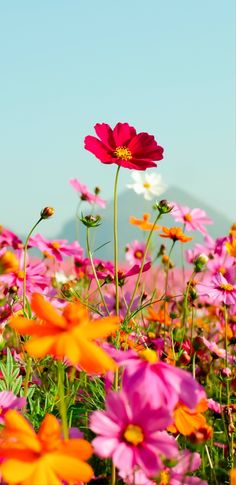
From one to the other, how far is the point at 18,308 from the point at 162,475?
668 millimetres

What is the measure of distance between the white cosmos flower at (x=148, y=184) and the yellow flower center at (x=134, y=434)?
4.89ft

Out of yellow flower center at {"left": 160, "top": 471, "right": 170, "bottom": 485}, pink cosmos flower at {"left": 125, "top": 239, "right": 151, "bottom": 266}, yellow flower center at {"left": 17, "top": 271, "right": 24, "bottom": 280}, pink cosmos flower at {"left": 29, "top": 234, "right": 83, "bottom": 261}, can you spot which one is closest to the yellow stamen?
yellow flower center at {"left": 160, "top": 471, "right": 170, "bottom": 485}

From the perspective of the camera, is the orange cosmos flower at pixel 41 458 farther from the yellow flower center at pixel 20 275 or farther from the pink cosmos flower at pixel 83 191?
the pink cosmos flower at pixel 83 191

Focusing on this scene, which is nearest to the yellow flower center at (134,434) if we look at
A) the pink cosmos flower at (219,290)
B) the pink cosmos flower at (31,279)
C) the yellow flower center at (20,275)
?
the pink cosmos flower at (219,290)

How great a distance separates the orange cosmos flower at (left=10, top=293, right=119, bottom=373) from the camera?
0.49 metres

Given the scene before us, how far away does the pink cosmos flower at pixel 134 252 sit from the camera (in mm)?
2342

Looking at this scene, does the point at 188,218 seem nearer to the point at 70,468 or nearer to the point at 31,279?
the point at 31,279

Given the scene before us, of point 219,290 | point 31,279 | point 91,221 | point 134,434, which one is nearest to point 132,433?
point 134,434

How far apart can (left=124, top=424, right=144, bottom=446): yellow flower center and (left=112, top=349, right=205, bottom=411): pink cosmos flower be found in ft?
0.11

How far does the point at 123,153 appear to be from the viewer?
101 cm

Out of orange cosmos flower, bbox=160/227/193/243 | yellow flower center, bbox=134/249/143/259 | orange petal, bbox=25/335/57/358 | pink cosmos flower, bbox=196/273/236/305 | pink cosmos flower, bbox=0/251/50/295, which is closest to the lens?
orange petal, bbox=25/335/57/358

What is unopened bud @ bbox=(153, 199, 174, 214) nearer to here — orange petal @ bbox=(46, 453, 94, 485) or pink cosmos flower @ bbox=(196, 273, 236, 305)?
pink cosmos flower @ bbox=(196, 273, 236, 305)

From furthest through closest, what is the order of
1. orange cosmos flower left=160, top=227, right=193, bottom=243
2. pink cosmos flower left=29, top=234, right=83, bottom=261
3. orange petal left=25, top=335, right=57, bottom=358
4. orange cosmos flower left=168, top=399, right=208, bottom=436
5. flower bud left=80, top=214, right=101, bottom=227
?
pink cosmos flower left=29, top=234, right=83, bottom=261 < orange cosmos flower left=160, top=227, right=193, bottom=243 < flower bud left=80, top=214, right=101, bottom=227 < orange cosmos flower left=168, top=399, right=208, bottom=436 < orange petal left=25, top=335, right=57, bottom=358

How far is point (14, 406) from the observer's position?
0.70 m
